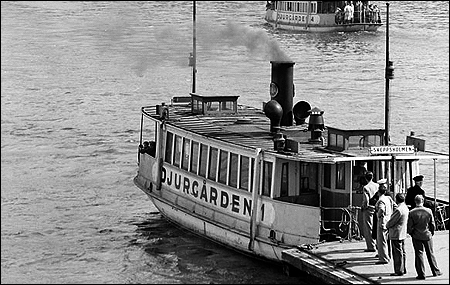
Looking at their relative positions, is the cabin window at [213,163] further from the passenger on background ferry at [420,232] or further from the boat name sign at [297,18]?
the boat name sign at [297,18]

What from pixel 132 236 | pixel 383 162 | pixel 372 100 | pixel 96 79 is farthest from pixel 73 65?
pixel 383 162

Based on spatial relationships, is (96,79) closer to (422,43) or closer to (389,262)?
(422,43)

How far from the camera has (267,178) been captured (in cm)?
2020

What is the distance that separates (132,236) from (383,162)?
6.28 m

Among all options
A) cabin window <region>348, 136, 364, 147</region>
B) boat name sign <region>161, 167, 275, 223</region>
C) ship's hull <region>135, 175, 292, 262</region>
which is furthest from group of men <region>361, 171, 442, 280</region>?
boat name sign <region>161, 167, 275, 223</region>

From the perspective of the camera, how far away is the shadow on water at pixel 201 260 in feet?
66.5

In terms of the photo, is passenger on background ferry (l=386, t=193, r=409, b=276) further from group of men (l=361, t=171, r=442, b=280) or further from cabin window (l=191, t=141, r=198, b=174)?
cabin window (l=191, t=141, r=198, b=174)

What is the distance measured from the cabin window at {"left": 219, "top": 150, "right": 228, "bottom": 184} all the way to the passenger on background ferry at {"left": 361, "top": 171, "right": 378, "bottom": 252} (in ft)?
11.8

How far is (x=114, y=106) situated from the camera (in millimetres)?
40562

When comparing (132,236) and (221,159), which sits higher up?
(221,159)

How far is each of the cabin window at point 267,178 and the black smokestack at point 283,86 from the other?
3089 mm

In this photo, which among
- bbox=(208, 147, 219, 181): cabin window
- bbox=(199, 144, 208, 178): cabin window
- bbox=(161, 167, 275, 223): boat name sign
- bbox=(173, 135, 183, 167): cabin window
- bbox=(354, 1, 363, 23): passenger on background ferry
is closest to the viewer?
bbox=(161, 167, 275, 223): boat name sign

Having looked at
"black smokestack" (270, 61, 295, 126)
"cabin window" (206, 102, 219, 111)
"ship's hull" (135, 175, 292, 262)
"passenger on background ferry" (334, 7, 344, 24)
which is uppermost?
"passenger on background ferry" (334, 7, 344, 24)

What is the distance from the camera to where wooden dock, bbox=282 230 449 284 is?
17.2 metres
